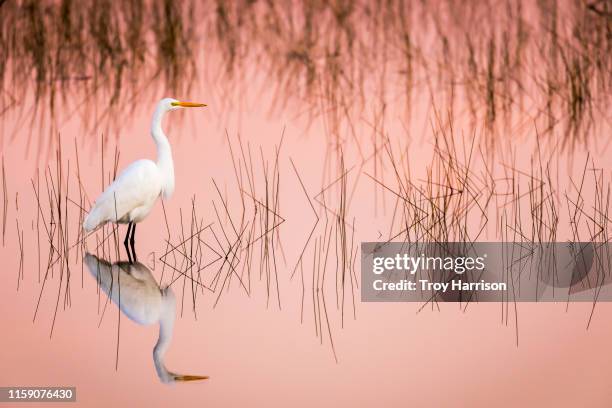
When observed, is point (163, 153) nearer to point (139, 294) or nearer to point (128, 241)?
point (128, 241)

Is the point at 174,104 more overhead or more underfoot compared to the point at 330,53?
more underfoot

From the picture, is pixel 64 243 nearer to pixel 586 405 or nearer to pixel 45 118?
pixel 45 118

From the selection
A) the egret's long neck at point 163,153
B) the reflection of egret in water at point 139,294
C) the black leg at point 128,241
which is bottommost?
the reflection of egret in water at point 139,294

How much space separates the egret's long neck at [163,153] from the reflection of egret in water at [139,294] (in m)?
0.24

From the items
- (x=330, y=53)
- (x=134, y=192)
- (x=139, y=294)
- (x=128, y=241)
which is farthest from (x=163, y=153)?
(x=330, y=53)

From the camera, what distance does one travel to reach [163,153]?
2.19 metres

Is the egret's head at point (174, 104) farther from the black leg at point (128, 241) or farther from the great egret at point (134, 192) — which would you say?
the black leg at point (128, 241)

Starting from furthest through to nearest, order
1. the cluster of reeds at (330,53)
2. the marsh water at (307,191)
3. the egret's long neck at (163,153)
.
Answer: the cluster of reeds at (330,53) < the egret's long neck at (163,153) < the marsh water at (307,191)

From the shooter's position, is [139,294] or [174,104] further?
[174,104]

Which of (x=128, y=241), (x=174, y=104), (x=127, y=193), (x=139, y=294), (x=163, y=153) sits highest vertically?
(x=174, y=104)

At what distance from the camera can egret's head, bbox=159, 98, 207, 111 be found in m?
2.22

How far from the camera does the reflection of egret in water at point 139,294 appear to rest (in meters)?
2.05

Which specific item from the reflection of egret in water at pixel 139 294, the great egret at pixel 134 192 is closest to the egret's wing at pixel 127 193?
the great egret at pixel 134 192

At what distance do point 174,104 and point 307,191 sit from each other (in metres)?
0.48
